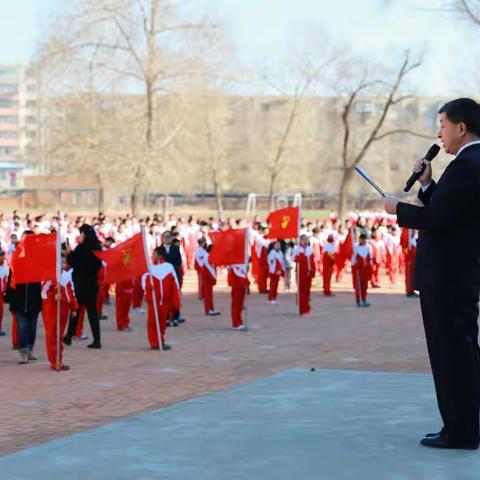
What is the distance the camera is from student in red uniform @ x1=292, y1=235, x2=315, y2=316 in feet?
67.2

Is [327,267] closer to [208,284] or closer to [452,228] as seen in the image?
[208,284]

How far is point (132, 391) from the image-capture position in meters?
11.4

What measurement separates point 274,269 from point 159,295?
7913mm

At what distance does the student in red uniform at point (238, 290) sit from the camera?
18141 millimetres

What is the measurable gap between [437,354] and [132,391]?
5943mm

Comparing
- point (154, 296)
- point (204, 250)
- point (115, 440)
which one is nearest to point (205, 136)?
point (204, 250)

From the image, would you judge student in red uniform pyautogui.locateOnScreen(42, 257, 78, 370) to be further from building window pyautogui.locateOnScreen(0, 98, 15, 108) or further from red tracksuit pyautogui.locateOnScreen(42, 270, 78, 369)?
building window pyautogui.locateOnScreen(0, 98, 15, 108)

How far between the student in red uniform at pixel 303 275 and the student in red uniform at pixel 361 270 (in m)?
1.90

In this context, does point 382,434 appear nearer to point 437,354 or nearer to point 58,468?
point 437,354

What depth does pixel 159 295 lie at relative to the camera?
51.3 ft

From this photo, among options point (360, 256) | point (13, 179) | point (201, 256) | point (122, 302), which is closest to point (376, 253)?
point (360, 256)

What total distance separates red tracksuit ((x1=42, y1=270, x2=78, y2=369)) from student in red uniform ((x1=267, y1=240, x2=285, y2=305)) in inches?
383

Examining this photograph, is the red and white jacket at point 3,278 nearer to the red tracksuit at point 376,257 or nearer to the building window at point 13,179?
the red tracksuit at point 376,257

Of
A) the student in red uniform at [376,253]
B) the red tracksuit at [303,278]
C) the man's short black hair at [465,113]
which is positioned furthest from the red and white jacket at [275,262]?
the man's short black hair at [465,113]
